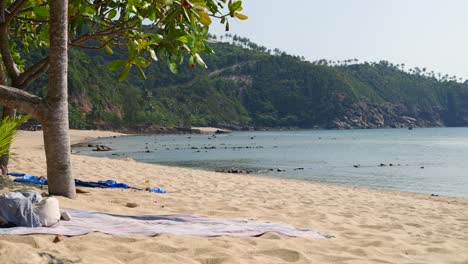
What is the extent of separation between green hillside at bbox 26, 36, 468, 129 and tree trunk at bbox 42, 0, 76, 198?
9665cm

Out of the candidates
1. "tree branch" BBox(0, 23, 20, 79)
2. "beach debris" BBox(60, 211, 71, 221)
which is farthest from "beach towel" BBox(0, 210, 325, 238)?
"tree branch" BBox(0, 23, 20, 79)

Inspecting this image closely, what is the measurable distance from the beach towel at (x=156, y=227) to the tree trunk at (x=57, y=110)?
37.0 inches

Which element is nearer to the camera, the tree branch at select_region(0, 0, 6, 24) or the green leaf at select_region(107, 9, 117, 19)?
the green leaf at select_region(107, 9, 117, 19)

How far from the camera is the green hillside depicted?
11019 cm

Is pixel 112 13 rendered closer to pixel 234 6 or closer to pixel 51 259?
pixel 234 6

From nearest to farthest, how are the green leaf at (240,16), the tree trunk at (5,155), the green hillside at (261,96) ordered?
the green leaf at (240,16) → the tree trunk at (5,155) → the green hillside at (261,96)

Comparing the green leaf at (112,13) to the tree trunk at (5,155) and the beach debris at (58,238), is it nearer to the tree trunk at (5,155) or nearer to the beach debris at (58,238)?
the tree trunk at (5,155)

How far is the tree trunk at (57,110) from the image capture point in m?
5.13

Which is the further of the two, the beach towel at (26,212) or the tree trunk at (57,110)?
the tree trunk at (57,110)

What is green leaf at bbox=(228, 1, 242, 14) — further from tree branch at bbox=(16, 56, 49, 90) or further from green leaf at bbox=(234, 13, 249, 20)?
tree branch at bbox=(16, 56, 49, 90)

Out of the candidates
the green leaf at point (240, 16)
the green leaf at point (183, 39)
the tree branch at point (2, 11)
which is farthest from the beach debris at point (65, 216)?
the tree branch at point (2, 11)

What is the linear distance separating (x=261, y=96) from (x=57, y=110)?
141805mm

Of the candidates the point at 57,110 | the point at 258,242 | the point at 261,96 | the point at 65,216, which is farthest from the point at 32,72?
the point at 261,96

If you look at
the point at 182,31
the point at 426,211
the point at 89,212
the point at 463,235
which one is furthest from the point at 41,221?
the point at 426,211
